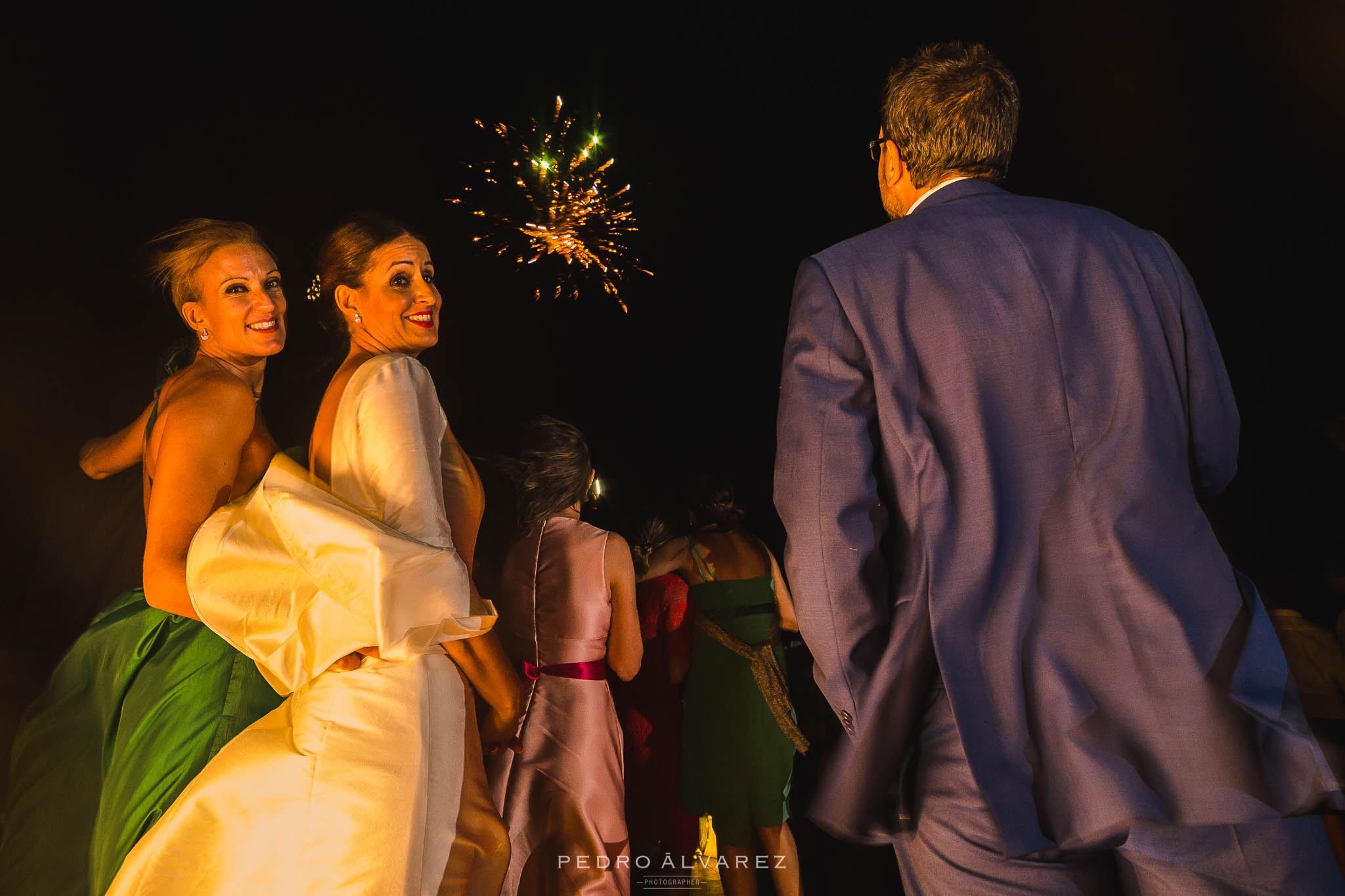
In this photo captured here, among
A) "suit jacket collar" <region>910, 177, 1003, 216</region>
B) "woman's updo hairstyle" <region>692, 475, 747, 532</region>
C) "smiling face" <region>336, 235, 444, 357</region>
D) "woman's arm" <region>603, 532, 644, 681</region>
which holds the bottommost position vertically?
"woman's arm" <region>603, 532, 644, 681</region>

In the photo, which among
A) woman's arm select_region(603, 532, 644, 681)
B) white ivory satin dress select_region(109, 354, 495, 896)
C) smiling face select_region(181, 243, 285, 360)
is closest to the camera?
white ivory satin dress select_region(109, 354, 495, 896)

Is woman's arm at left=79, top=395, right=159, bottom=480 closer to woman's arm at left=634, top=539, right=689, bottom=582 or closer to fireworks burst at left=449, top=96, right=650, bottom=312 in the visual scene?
fireworks burst at left=449, top=96, right=650, bottom=312

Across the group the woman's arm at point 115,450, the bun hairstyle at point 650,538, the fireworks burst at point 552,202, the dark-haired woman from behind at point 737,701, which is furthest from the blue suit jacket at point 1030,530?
the bun hairstyle at point 650,538

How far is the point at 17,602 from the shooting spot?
2570 mm

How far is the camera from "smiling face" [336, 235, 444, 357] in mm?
2447

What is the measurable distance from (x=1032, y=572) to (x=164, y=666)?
77.0 inches

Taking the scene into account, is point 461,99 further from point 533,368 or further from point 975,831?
point 975,831

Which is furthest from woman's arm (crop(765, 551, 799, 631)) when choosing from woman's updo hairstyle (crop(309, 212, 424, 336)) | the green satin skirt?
the green satin skirt

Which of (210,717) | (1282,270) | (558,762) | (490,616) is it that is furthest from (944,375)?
(1282,270)

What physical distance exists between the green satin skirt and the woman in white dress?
0.16 m

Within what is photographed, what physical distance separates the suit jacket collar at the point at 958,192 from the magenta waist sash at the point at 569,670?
6.63 feet

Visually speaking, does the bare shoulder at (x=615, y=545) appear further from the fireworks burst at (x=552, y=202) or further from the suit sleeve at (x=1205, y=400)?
the suit sleeve at (x=1205, y=400)

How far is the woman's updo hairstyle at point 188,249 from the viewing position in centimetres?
237

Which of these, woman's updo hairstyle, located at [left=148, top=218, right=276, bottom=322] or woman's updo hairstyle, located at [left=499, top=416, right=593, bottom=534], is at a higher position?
woman's updo hairstyle, located at [left=148, top=218, right=276, bottom=322]
